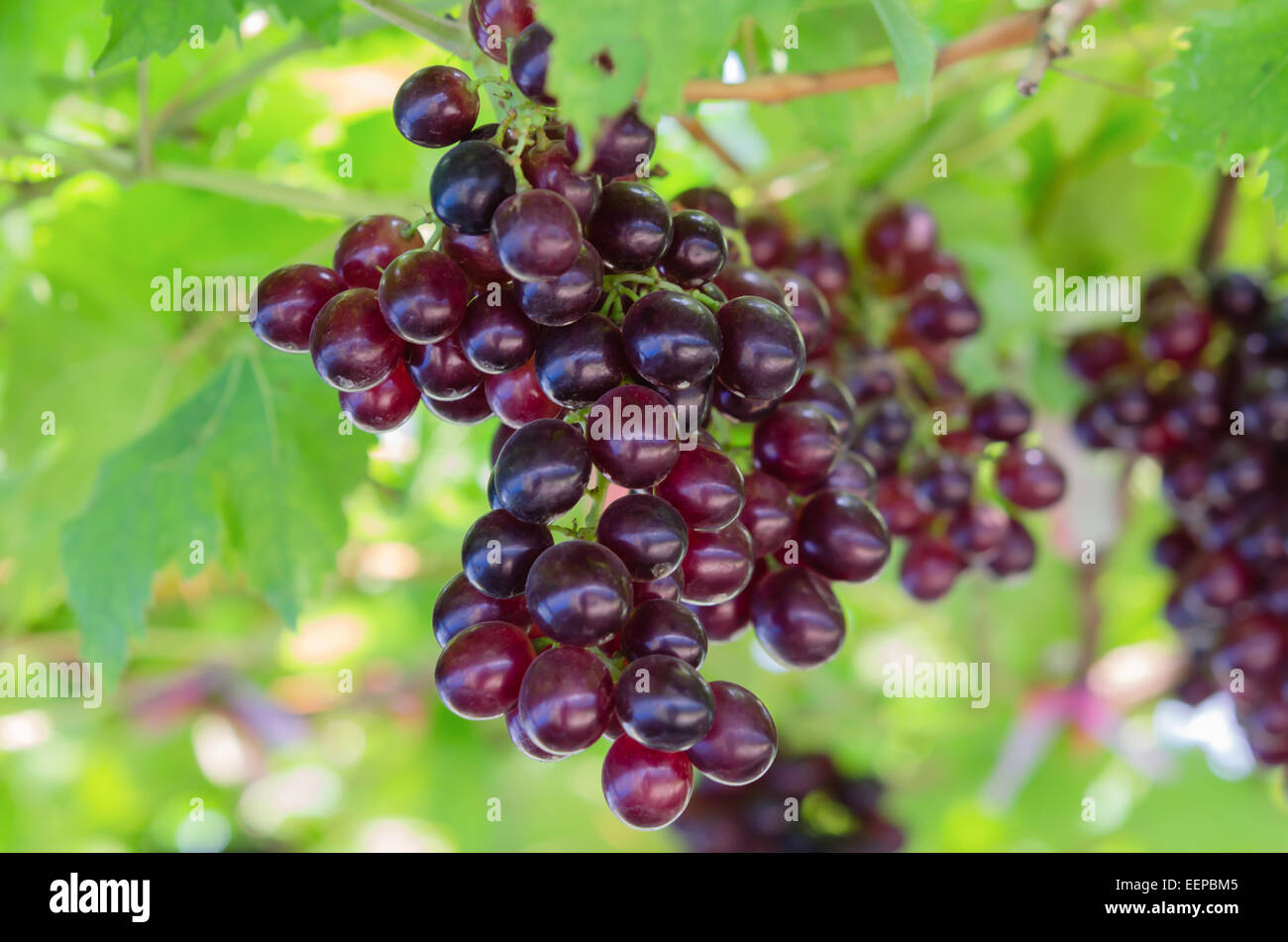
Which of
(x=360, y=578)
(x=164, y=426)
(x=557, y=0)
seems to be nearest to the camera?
(x=557, y=0)

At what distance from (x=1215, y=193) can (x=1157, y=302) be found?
0.83 ft

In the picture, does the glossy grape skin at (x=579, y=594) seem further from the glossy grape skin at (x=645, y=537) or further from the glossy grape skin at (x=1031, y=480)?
the glossy grape skin at (x=1031, y=480)

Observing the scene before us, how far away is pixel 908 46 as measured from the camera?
70cm

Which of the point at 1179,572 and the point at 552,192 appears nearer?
the point at 552,192

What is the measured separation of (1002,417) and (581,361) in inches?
24.1

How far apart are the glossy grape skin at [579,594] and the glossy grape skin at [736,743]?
0.08 metres

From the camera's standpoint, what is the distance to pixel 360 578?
1674 millimetres

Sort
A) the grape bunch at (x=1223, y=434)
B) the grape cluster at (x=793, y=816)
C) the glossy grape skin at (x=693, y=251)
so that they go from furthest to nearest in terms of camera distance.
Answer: the grape cluster at (x=793, y=816), the grape bunch at (x=1223, y=434), the glossy grape skin at (x=693, y=251)

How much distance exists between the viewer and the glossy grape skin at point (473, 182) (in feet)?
1.87

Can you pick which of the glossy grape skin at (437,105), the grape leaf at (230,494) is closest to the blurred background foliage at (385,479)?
the grape leaf at (230,494)

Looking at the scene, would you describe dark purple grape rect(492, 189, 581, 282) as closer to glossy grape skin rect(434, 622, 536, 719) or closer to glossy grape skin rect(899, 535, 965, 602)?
glossy grape skin rect(434, 622, 536, 719)

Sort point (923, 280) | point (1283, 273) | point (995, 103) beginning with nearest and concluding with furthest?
point (923, 280), point (1283, 273), point (995, 103)
